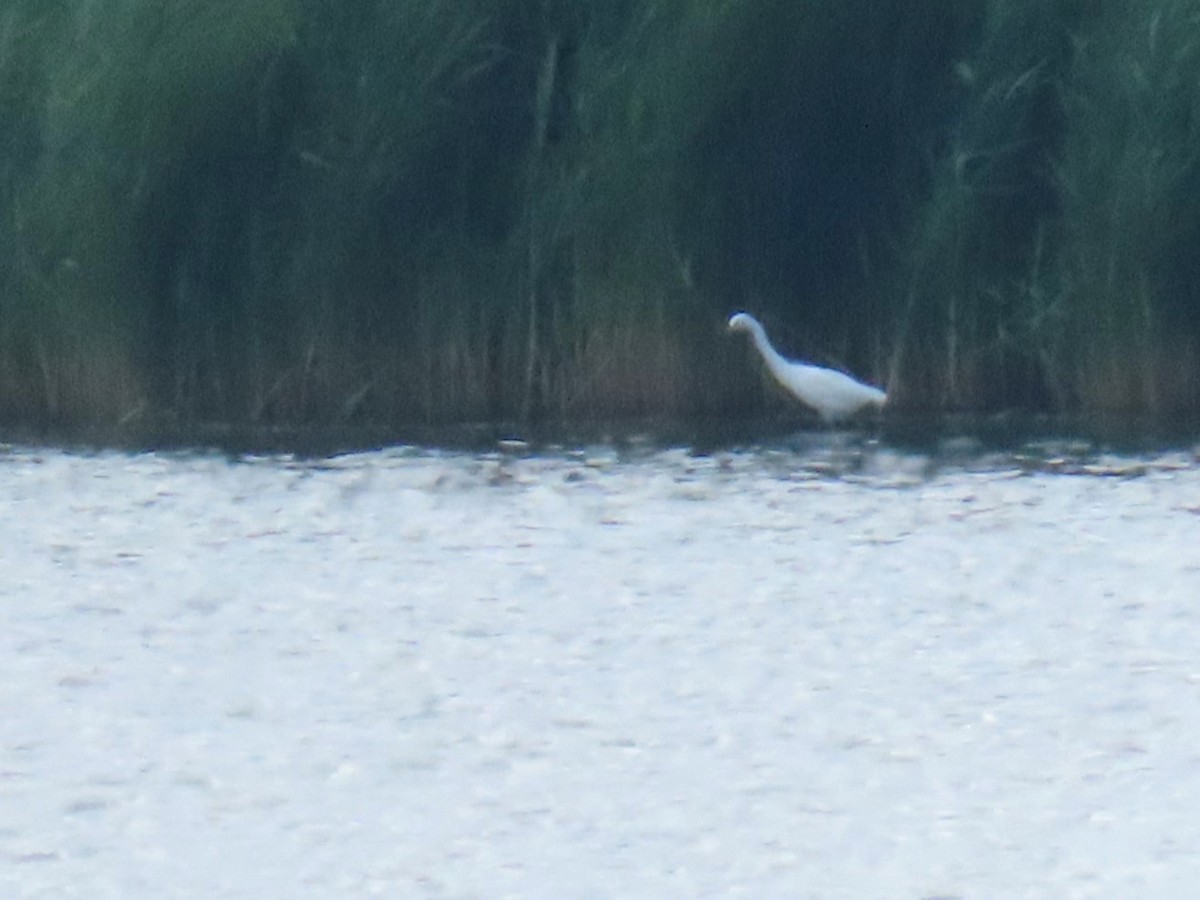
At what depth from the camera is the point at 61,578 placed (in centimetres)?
1141

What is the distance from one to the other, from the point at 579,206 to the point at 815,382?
161 cm

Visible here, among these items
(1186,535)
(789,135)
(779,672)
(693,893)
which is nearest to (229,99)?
(789,135)

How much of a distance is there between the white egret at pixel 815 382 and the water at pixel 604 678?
2.42 feet

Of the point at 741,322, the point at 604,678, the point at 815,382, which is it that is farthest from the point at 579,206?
the point at 604,678

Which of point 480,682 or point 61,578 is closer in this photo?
point 480,682

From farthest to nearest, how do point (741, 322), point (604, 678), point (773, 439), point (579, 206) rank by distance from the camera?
1. point (579, 206)
2. point (773, 439)
3. point (741, 322)
4. point (604, 678)

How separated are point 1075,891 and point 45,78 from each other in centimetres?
1031

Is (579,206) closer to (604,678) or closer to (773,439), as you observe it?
(773,439)

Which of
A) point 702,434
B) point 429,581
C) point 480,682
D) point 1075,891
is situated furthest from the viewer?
point 702,434

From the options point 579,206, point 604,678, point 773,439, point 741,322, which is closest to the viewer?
point 604,678

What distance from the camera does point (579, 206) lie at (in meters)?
15.6

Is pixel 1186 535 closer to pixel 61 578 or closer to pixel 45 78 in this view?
pixel 61 578

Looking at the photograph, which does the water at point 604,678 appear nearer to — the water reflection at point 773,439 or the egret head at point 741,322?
the water reflection at point 773,439

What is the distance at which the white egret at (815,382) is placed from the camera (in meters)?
15.0
